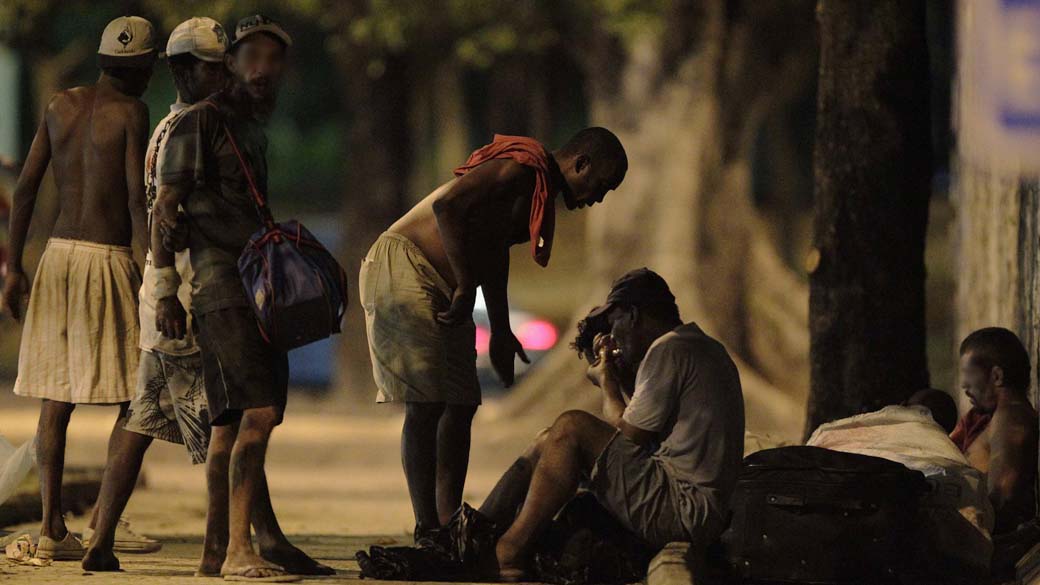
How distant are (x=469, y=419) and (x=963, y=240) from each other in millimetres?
8577

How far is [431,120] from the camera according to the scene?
152 ft

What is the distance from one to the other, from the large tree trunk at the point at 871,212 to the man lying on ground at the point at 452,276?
9.37ft

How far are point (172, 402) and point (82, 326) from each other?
63cm

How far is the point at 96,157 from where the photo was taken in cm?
838

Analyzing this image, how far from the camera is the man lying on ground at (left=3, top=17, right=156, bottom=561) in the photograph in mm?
8398

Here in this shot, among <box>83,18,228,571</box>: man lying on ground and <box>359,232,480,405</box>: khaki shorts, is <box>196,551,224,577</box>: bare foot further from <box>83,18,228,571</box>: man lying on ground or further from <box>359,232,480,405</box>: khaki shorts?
<box>359,232,480,405</box>: khaki shorts

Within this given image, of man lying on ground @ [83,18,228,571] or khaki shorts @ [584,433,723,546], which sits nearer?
khaki shorts @ [584,433,723,546]

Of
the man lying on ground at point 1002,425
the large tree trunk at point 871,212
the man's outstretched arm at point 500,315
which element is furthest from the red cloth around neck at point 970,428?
the man's outstretched arm at point 500,315

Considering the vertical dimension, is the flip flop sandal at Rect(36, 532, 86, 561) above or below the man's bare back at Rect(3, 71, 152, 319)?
below

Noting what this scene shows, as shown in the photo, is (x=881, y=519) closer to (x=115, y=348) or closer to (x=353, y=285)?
(x=115, y=348)

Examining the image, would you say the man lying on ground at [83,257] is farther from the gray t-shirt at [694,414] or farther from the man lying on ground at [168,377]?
the gray t-shirt at [694,414]

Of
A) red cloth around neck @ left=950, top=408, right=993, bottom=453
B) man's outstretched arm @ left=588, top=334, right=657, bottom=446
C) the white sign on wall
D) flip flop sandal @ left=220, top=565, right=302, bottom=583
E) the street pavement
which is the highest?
the white sign on wall

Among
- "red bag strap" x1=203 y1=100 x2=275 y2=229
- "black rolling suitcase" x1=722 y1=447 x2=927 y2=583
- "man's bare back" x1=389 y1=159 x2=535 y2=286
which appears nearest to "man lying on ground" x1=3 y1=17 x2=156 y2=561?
"red bag strap" x1=203 y1=100 x2=275 y2=229

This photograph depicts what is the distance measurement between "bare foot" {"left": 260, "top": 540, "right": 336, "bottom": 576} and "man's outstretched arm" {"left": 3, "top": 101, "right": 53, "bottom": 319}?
1.44 metres
